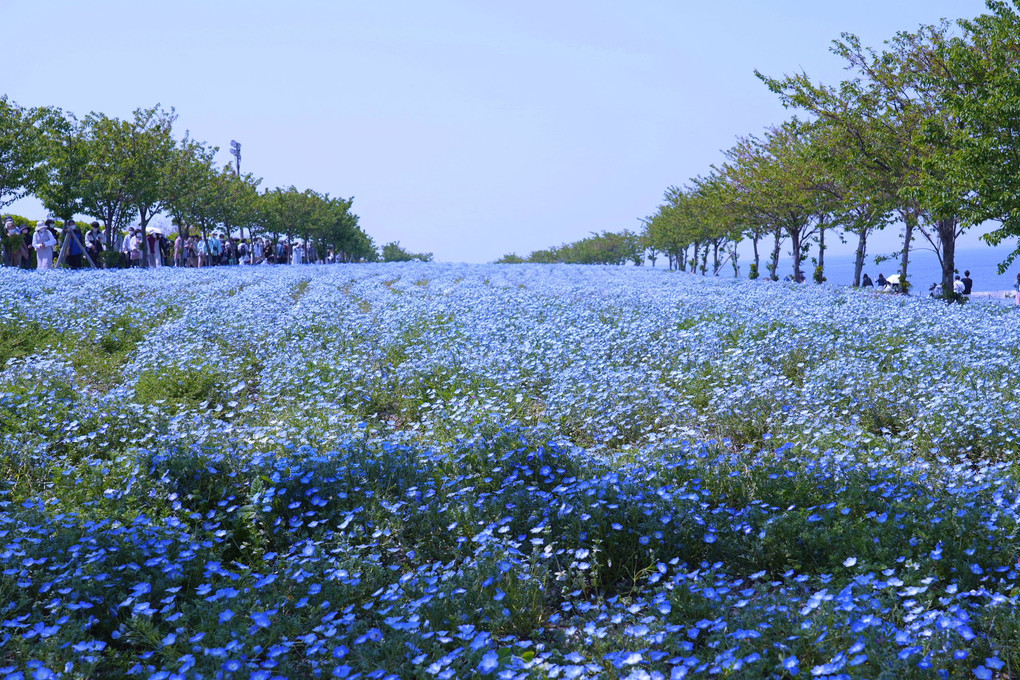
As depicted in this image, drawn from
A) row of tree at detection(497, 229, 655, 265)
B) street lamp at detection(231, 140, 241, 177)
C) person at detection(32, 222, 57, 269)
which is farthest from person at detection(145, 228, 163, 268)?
row of tree at detection(497, 229, 655, 265)

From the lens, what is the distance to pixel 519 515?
4785 mm

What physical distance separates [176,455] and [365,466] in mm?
1349

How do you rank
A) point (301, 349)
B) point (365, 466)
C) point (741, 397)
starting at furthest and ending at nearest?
point (301, 349) < point (741, 397) < point (365, 466)

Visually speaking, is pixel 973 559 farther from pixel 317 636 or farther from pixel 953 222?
pixel 953 222

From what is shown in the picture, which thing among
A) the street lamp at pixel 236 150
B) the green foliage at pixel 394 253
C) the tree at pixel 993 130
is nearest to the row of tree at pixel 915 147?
the tree at pixel 993 130

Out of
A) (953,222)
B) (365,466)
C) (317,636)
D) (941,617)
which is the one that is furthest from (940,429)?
(953,222)

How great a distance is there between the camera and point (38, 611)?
365cm

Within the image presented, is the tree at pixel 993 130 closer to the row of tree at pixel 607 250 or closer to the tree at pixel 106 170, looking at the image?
the tree at pixel 106 170

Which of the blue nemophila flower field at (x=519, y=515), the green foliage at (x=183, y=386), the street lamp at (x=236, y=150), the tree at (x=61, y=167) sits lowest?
the blue nemophila flower field at (x=519, y=515)

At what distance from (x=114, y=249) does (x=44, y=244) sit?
33.2 ft

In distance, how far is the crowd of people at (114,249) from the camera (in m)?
24.4

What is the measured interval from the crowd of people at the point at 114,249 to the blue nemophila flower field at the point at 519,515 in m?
17.5

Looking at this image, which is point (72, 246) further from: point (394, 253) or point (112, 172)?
point (394, 253)

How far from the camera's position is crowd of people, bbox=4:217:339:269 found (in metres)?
24.4
